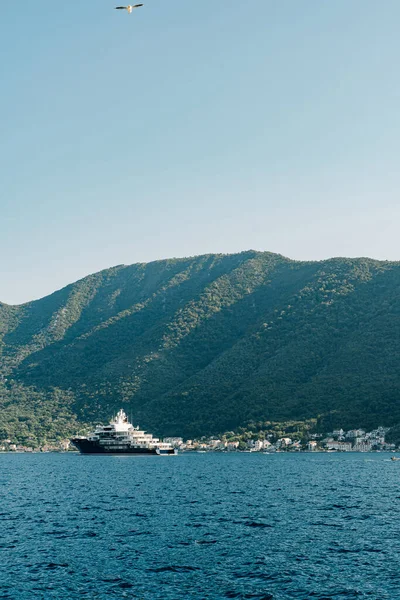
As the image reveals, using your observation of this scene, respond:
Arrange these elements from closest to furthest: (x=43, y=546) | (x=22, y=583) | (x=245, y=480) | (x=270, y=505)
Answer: (x=22, y=583) < (x=43, y=546) < (x=270, y=505) < (x=245, y=480)

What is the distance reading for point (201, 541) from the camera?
59.0m

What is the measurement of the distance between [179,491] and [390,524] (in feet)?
133

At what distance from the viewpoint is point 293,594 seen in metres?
42.1

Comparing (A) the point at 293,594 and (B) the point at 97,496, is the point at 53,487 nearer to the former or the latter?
(B) the point at 97,496

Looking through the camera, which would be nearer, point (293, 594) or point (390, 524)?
point (293, 594)

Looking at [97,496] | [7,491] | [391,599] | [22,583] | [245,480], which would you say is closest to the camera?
[391,599]

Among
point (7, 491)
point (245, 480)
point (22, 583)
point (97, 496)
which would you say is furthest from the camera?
point (245, 480)

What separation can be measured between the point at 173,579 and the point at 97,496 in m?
52.5

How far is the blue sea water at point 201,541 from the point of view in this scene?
44000mm

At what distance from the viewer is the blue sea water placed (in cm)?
4400

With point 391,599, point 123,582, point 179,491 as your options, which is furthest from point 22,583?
point 179,491

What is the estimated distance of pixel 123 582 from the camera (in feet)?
148

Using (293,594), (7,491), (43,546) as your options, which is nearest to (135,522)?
(43,546)

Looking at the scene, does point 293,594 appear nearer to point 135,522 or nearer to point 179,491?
point 135,522
